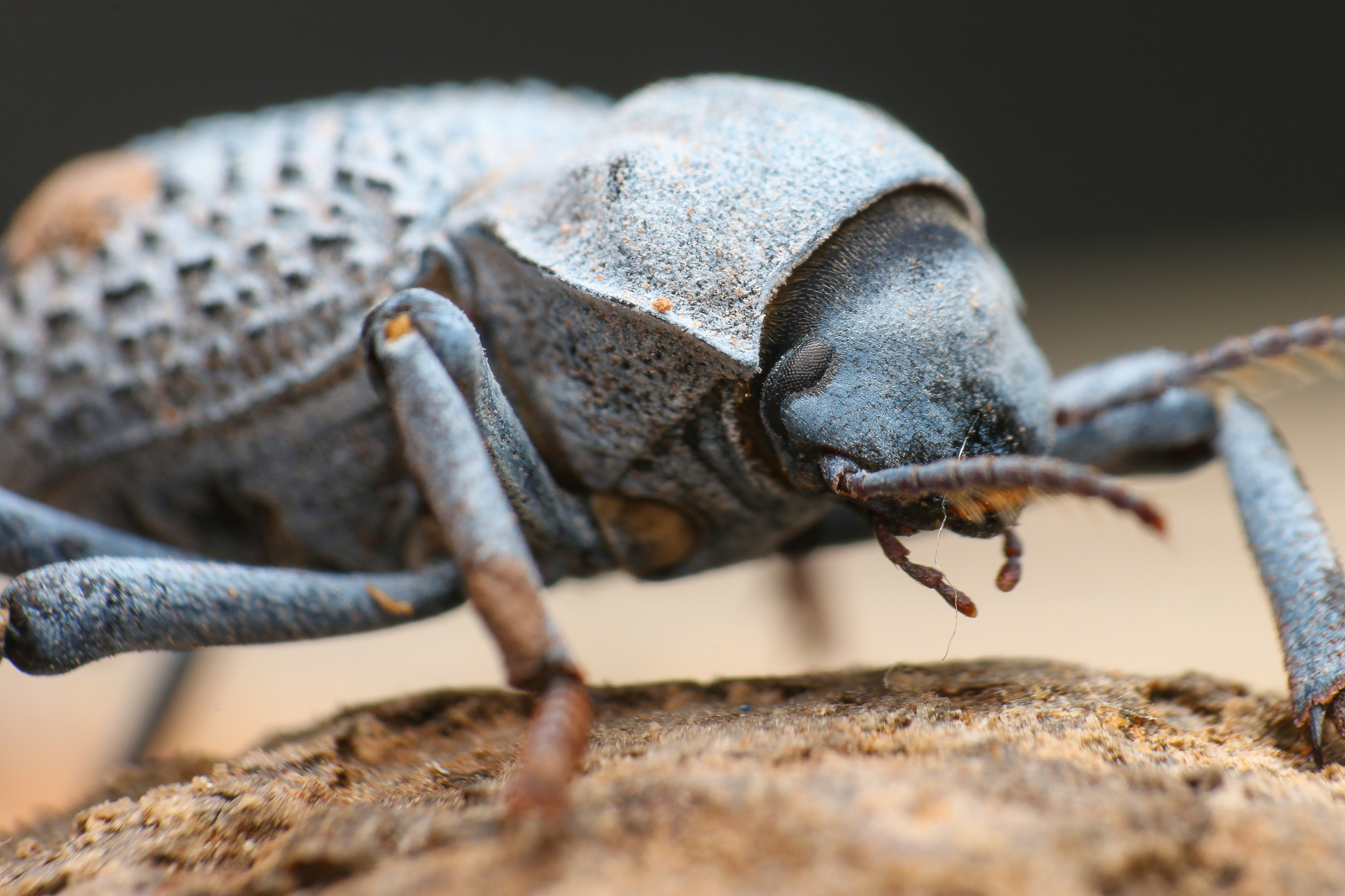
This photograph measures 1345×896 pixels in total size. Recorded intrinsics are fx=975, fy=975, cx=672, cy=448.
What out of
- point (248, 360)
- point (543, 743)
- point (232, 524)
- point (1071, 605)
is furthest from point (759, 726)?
point (1071, 605)

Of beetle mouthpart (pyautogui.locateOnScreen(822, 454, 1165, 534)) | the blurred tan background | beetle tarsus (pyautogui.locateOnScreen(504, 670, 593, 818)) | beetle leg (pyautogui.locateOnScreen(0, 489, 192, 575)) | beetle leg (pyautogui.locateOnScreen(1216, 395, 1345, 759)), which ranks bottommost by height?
the blurred tan background

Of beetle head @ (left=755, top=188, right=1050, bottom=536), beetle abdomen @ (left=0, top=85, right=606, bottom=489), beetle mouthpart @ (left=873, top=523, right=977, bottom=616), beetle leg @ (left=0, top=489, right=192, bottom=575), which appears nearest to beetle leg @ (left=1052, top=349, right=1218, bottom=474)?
beetle head @ (left=755, top=188, right=1050, bottom=536)

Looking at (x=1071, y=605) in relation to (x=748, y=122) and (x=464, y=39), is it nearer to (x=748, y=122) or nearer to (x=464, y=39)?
(x=748, y=122)

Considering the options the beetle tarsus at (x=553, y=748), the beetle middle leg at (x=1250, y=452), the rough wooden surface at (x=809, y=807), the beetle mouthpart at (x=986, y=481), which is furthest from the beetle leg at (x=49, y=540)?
the beetle middle leg at (x=1250, y=452)

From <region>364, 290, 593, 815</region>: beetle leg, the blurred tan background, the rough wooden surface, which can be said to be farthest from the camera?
the blurred tan background

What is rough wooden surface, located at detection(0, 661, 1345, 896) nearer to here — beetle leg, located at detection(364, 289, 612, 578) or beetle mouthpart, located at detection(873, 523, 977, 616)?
beetle mouthpart, located at detection(873, 523, 977, 616)

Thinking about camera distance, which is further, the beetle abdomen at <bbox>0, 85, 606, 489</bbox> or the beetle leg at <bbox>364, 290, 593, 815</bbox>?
the beetle abdomen at <bbox>0, 85, 606, 489</bbox>

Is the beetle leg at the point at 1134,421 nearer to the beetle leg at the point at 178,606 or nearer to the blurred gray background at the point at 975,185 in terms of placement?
the beetle leg at the point at 178,606
